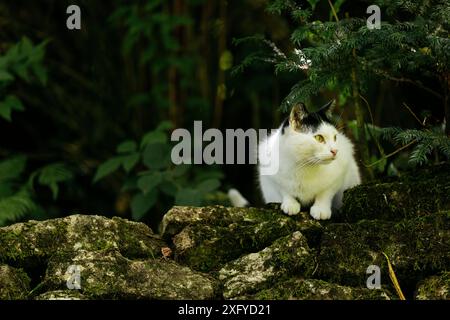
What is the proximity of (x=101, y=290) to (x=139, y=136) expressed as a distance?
11.3ft

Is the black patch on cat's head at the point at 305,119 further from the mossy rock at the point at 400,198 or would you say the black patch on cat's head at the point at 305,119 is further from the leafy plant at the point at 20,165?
the leafy plant at the point at 20,165

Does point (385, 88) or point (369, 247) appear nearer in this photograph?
point (369, 247)

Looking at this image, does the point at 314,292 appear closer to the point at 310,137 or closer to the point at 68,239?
the point at 310,137

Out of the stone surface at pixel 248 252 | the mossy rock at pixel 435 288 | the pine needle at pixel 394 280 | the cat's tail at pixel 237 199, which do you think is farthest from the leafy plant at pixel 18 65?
the mossy rock at pixel 435 288

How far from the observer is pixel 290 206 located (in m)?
3.50

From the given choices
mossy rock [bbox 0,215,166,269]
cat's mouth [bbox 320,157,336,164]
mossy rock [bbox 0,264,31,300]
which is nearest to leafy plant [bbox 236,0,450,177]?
cat's mouth [bbox 320,157,336,164]

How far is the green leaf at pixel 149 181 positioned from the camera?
14.0ft

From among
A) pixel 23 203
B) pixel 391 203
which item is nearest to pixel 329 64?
pixel 391 203

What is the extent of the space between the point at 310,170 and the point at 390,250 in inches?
28.8

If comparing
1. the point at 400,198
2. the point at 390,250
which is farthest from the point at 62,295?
the point at 400,198

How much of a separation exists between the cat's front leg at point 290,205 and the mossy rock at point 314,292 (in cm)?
72

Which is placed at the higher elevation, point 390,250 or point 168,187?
point 168,187
